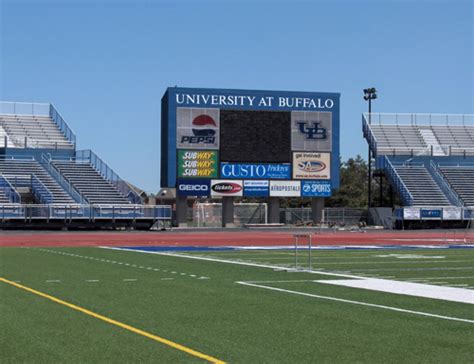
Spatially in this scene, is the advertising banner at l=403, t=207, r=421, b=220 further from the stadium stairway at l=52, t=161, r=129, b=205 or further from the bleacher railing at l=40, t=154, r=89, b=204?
the bleacher railing at l=40, t=154, r=89, b=204

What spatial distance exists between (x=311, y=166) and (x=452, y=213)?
37.7 feet

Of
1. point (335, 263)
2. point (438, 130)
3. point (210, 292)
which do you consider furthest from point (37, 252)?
point (438, 130)

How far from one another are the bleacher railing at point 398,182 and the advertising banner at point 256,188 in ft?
36.2

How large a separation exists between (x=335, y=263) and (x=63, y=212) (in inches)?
1371

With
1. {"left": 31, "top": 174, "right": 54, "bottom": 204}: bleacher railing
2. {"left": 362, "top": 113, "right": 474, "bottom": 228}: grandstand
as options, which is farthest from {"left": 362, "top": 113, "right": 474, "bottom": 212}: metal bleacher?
{"left": 31, "top": 174, "right": 54, "bottom": 204}: bleacher railing

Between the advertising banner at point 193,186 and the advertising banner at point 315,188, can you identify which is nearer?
the advertising banner at point 193,186

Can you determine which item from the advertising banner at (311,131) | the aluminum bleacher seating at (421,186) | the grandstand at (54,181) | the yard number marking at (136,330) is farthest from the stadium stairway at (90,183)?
the yard number marking at (136,330)

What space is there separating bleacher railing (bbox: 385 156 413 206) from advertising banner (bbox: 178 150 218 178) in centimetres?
1532

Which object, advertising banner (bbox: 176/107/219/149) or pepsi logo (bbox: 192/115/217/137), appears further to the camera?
pepsi logo (bbox: 192/115/217/137)

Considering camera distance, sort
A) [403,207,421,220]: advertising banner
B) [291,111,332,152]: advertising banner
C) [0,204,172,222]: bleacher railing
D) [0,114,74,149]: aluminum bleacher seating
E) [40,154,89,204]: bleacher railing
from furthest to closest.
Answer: [291,111,332,152]: advertising banner
[0,114,74,149]: aluminum bleacher seating
[403,207,421,220]: advertising banner
[40,154,89,204]: bleacher railing
[0,204,172,222]: bleacher railing

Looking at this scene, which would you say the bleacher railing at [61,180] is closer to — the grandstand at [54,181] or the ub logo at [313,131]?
the grandstand at [54,181]

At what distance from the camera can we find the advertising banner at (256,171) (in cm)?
6569

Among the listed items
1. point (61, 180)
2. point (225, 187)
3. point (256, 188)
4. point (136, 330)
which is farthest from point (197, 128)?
point (136, 330)

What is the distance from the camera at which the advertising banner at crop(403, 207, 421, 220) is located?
64.9 metres
